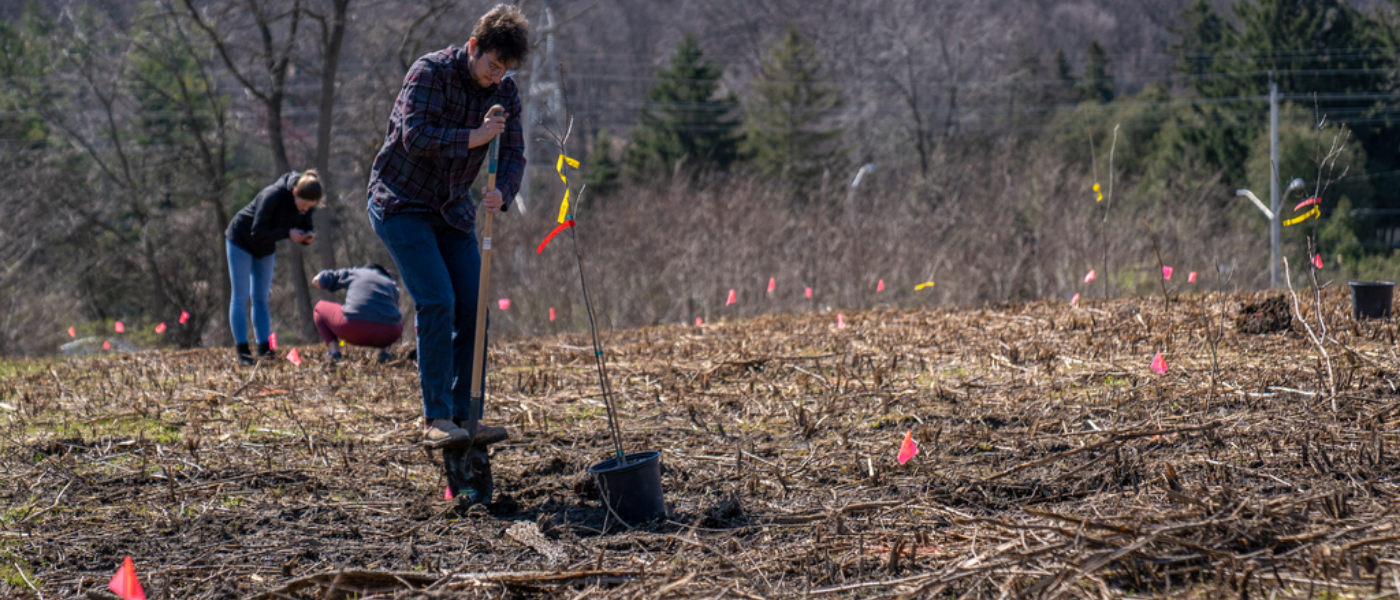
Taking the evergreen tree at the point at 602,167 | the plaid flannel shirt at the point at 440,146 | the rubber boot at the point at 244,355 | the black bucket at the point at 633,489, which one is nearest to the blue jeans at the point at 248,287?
the rubber boot at the point at 244,355

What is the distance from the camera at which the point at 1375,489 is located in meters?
3.04

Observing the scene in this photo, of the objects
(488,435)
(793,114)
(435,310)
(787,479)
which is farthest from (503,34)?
(793,114)

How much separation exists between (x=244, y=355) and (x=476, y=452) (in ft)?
17.3

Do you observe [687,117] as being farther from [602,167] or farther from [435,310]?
[435,310]

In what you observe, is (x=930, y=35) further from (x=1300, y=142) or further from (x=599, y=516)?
(x=599, y=516)

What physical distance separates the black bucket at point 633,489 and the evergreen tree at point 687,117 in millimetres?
37415

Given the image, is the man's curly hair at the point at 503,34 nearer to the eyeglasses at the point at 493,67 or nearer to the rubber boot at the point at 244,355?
the eyeglasses at the point at 493,67

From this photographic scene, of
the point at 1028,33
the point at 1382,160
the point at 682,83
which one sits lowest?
the point at 1382,160

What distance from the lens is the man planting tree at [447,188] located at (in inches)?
147

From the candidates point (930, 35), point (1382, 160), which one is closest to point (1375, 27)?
point (1382, 160)

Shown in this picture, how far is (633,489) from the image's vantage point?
3.38 metres

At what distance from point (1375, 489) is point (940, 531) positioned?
1.36m

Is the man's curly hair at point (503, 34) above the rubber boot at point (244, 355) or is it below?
above

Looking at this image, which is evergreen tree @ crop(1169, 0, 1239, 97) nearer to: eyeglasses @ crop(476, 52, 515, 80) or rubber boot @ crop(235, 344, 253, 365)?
rubber boot @ crop(235, 344, 253, 365)
